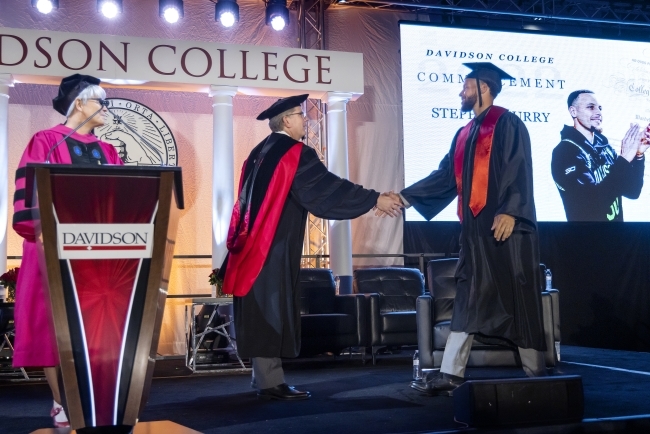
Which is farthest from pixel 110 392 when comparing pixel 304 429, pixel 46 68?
pixel 46 68

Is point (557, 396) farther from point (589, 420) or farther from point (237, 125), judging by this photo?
point (237, 125)

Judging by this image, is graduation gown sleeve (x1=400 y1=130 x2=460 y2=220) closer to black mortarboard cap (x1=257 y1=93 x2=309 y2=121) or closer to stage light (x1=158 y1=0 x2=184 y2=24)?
black mortarboard cap (x1=257 y1=93 x2=309 y2=121)

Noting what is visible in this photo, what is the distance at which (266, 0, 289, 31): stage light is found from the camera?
8320mm

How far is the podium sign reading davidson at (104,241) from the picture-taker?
2342 millimetres

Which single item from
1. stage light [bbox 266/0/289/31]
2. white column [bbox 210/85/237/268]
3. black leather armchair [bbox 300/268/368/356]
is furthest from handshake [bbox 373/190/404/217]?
stage light [bbox 266/0/289/31]

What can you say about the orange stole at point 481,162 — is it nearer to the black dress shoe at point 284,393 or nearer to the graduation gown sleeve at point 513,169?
the graduation gown sleeve at point 513,169

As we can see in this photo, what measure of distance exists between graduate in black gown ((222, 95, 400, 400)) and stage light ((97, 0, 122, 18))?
4.28m

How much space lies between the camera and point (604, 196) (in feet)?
29.1

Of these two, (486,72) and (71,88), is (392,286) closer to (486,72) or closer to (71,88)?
(486,72)

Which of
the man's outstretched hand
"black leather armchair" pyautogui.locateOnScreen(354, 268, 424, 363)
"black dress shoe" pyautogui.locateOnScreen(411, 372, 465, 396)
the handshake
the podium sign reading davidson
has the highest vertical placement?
the handshake

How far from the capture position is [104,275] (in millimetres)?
2389

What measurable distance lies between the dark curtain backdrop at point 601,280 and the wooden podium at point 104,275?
24.8ft

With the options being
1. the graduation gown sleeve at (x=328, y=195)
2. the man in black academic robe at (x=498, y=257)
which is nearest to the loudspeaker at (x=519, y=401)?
the man in black academic robe at (x=498, y=257)

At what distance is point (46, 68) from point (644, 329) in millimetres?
7574
